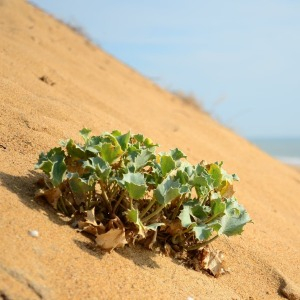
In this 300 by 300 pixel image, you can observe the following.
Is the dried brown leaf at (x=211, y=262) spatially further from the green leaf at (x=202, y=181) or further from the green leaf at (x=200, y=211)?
the green leaf at (x=202, y=181)

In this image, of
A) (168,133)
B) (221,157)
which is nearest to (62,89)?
(168,133)

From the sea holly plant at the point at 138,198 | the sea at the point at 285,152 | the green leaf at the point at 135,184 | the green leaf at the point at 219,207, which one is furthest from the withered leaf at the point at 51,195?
the sea at the point at 285,152

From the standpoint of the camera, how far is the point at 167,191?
7.77ft

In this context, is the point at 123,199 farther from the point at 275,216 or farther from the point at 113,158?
the point at 275,216

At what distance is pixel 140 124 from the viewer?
4.66 meters

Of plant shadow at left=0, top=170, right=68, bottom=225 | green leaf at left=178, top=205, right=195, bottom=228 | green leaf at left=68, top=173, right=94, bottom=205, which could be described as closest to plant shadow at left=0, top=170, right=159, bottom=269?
plant shadow at left=0, top=170, right=68, bottom=225

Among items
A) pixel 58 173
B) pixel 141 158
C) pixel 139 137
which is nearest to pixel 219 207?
pixel 141 158

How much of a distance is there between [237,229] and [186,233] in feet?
0.88

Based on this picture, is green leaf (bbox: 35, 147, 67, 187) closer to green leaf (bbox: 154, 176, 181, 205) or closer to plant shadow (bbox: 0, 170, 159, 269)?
plant shadow (bbox: 0, 170, 159, 269)

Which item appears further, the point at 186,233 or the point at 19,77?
the point at 19,77

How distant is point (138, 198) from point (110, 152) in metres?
0.25

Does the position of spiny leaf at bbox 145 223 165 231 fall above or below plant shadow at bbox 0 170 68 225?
above

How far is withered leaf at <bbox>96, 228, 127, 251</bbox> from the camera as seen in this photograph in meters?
2.33

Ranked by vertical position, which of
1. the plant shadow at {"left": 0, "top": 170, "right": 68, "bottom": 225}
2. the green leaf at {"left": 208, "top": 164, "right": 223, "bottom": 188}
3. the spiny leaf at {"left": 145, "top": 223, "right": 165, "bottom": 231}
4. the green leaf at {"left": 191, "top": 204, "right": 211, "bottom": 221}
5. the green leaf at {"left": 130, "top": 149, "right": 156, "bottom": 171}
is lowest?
the plant shadow at {"left": 0, "top": 170, "right": 68, "bottom": 225}
